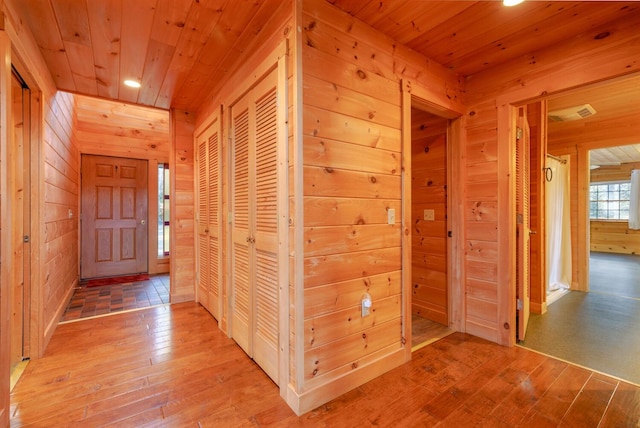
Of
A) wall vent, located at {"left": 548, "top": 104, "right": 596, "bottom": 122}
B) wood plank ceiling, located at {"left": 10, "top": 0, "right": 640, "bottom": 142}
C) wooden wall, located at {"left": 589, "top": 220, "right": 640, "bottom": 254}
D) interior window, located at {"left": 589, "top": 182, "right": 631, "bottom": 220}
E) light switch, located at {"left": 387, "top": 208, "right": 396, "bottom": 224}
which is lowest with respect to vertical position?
wooden wall, located at {"left": 589, "top": 220, "right": 640, "bottom": 254}

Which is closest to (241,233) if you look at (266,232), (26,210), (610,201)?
(266,232)

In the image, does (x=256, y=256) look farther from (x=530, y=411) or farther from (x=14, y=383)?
(x=530, y=411)

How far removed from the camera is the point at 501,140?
2.37m

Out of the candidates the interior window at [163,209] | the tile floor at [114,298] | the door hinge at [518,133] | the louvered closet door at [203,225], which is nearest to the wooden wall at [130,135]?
the interior window at [163,209]

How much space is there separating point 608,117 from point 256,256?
474 centimetres

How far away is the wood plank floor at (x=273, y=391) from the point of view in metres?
1.54

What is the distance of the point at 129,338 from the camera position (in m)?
2.49

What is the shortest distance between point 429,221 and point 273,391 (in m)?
2.11

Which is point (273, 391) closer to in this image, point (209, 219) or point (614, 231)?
point (209, 219)

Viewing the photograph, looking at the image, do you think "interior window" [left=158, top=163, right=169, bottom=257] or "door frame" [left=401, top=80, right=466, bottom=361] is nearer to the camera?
"door frame" [left=401, top=80, right=466, bottom=361]

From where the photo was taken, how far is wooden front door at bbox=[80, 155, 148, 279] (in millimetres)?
4547

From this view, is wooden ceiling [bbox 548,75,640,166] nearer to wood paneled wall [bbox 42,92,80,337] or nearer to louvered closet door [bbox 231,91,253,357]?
louvered closet door [bbox 231,91,253,357]

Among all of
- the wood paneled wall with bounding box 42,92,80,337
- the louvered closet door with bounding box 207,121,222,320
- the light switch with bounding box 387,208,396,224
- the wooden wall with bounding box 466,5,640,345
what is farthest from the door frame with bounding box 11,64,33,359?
the wooden wall with bounding box 466,5,640,345

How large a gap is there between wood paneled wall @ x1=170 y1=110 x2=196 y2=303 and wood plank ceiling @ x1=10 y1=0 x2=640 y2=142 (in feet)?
3.29
